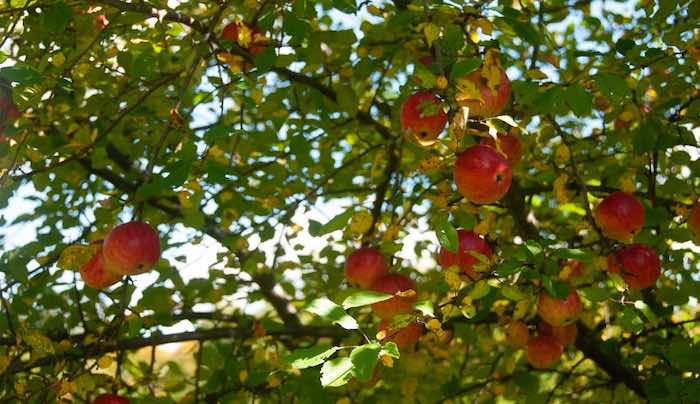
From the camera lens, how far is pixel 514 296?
1.96 metres

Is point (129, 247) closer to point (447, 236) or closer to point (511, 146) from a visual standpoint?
point (447, 236)

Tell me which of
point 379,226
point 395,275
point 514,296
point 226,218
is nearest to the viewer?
point 514,296

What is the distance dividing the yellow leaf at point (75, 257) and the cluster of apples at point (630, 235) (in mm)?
1722

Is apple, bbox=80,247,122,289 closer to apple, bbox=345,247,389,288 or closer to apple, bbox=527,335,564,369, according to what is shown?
apple, bbox=345,247,389,288

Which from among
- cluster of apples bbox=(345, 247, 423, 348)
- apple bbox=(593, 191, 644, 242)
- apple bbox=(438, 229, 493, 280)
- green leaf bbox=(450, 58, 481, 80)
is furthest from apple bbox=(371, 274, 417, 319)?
green leaf bbox=(450, 58, 481, 80)

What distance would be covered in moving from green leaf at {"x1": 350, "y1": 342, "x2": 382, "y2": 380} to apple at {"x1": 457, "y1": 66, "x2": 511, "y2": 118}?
65 centimetres

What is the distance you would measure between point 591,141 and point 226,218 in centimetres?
161

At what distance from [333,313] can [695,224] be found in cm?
146

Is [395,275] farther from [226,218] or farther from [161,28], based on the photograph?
[161,28]

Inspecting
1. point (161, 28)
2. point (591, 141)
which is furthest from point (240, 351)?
point (591, 141)

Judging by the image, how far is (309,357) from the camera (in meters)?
1.70

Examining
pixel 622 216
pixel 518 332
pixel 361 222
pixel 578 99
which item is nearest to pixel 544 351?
pixel 518 332

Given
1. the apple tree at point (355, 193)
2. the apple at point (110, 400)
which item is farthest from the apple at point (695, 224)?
the apple at point (110, 400)

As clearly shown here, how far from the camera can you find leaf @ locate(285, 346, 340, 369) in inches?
64.9
